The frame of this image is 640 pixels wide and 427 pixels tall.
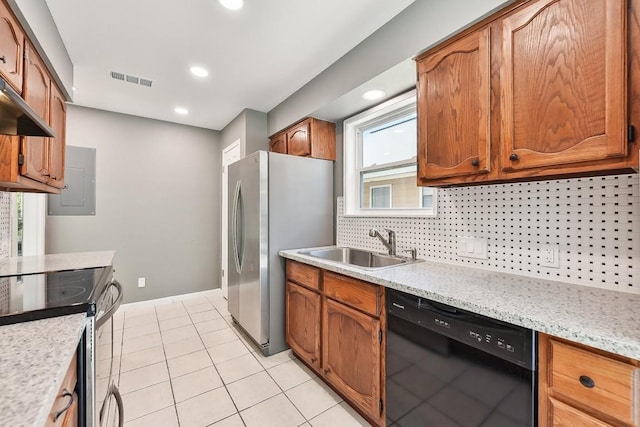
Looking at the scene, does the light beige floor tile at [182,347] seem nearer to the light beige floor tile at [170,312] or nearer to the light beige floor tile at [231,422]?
the light beige floor tile at [170,312]

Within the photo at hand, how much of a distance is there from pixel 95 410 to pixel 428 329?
Result: 4.40ft

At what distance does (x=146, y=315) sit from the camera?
3.28m

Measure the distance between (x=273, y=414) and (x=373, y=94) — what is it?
2.33 metres

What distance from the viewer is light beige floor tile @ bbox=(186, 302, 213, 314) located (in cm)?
340

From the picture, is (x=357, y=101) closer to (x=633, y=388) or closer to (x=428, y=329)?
(x=428, y=329)

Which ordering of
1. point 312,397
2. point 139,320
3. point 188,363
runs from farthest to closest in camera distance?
point 139,320, point 188,363, point 312,397

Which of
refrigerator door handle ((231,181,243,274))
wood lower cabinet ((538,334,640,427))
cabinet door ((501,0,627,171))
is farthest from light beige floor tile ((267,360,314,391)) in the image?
cabinet door ((501,0,627,171))

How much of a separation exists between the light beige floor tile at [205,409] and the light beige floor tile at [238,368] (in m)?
0.17

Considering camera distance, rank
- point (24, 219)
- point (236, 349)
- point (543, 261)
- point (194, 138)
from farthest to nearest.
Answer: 1. point (194, 138)
2. point (24, 219)
3. point (236, 349)
4. point (543, 261)

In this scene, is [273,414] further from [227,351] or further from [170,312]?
[170,312]

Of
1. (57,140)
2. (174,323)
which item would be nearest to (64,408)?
(57,140)

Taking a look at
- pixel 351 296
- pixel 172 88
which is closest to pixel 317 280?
pixel 351 296

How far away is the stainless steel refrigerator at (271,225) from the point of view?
2359mm

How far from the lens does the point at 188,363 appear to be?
2.27 m
